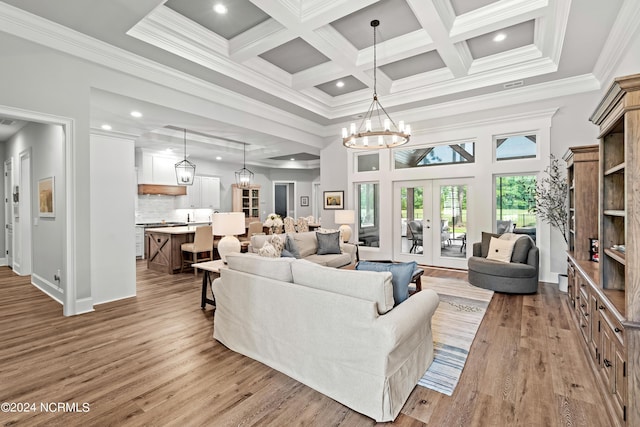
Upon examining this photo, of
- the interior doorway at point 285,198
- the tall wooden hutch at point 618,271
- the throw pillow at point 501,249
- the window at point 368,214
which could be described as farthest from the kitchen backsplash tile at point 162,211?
the tall wooden hutch at point 618,271

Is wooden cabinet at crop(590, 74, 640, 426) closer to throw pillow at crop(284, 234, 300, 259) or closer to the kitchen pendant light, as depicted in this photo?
throw pillow at crop(284, 234, 300, 259)

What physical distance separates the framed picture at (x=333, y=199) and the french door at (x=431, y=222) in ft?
4.19

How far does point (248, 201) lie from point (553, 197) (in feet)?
27.4

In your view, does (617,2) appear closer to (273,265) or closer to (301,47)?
(301,47)

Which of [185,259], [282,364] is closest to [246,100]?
[185,259]

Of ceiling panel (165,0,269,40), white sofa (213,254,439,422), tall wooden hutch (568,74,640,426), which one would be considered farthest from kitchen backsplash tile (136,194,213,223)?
tall wooden hutch (568,74,640,426)

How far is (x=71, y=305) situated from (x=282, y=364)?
288 centimetres

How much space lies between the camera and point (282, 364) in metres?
2.42

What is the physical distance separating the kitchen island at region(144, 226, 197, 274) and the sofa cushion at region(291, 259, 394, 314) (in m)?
4.57

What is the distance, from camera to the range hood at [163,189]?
8031 millimetres

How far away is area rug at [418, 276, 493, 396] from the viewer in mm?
2377

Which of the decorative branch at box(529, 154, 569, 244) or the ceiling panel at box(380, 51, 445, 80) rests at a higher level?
the ceiling panel at box(380, 51, 445, 80)

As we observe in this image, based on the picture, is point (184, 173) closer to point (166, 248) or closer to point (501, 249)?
point (166, 248)

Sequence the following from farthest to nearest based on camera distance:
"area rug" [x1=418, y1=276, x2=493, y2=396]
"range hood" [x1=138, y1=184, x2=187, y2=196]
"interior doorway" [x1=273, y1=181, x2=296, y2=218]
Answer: "interior doorway" [x1=273, y1=181, x2=296, y2=218] < "range hood" [x1=138, y1=184, x2=187, y2=196] < "area rug" [x1=418, y1=276, x2=493, y2=396]
